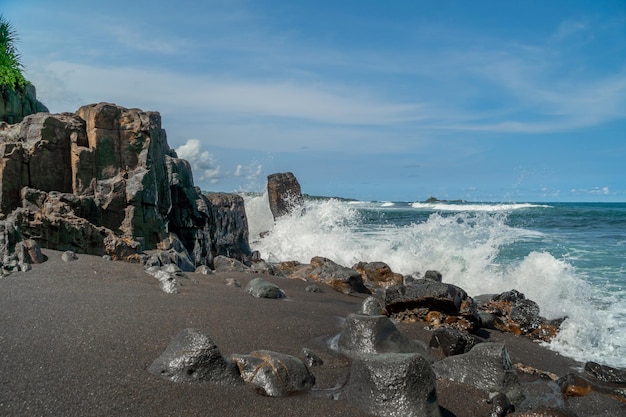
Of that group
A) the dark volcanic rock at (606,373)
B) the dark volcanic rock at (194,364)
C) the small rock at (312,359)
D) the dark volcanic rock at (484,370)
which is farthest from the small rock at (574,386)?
the dark volcanic rock at (194,364)

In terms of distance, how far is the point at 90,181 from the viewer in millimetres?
10391

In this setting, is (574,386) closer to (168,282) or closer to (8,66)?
(168,282)

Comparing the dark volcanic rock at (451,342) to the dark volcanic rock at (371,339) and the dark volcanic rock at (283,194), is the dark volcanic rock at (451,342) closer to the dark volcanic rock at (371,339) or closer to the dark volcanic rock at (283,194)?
the dark volcanic rock at (371,339)

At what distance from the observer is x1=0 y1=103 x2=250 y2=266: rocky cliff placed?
8.97 metres

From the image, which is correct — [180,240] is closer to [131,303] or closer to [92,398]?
[131,303]

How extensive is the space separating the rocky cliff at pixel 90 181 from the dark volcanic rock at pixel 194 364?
589cm

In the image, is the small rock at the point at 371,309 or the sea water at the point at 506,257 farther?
the sea water at the point at 506,257

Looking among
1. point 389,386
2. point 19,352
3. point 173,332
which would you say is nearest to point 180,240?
point 173,332

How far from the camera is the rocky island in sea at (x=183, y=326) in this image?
3.56 meters

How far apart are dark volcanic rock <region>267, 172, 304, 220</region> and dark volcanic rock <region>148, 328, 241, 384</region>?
798 inches

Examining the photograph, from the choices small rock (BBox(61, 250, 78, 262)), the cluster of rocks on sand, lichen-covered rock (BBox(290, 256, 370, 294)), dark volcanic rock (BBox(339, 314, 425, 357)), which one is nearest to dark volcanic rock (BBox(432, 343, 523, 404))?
the cluster of rocks on sand

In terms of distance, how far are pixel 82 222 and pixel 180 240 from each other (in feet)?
11.3

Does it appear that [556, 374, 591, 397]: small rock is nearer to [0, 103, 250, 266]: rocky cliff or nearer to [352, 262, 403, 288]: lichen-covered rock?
[352, 262, 403, 288]: lichen-covered rock

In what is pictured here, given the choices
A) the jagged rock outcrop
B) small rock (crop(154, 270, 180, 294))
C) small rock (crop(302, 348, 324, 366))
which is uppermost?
the jagged rock outcrop
